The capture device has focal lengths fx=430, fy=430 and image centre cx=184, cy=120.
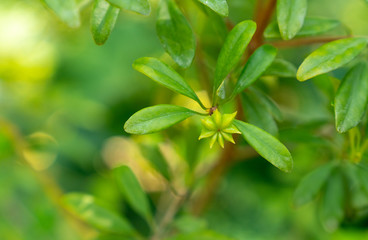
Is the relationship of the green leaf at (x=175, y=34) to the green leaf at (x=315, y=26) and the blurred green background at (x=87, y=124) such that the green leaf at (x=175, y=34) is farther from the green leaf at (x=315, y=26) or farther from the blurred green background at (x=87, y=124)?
the blurred green background at (x=87, y=124)

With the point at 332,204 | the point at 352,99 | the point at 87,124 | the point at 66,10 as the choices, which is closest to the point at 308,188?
the point at 332,204

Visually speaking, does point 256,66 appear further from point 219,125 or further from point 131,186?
point 131,186

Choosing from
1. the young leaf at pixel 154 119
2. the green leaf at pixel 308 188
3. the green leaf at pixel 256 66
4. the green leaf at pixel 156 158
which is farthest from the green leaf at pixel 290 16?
the green leaf at pixel 156 158

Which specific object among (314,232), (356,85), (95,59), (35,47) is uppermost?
(356,85)

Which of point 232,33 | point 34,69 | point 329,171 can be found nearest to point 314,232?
point 329,171

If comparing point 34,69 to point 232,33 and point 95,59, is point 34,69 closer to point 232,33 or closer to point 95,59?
point 95,59

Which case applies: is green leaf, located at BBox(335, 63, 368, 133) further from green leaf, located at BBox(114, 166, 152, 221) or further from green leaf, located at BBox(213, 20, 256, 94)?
green leaf, located at BBox(114, 166, 152, 221)
